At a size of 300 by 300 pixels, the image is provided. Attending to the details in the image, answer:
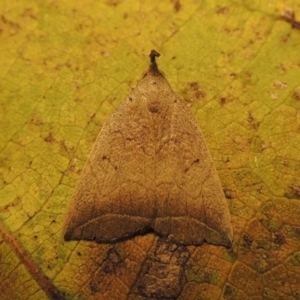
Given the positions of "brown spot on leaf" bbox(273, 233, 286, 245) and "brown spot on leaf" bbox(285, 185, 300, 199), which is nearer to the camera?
"brown spot on leaf" bbox(273, 233, 286, 245)

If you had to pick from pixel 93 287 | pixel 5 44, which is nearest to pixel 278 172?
pixel 93 287

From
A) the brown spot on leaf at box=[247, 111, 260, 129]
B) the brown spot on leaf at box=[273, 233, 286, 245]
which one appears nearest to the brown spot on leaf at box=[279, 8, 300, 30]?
the brown spot on leaf at box=[247, 111, 260, 129]

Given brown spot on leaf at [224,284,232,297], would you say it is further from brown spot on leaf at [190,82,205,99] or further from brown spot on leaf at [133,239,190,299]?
brown spot on leaf at [190,82,205,99]

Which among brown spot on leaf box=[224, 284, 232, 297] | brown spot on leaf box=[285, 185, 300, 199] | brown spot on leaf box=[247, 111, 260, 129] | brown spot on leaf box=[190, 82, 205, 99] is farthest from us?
brown spot on leaf box=[190, 82, 205, 99]

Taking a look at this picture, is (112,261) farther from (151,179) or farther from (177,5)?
(177,5)

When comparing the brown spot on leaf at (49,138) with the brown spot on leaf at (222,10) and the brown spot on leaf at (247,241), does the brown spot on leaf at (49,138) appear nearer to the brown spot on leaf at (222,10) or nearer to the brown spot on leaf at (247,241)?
the brown spot on leaf at (247,241)
